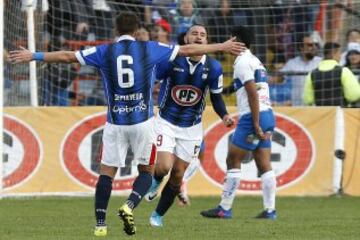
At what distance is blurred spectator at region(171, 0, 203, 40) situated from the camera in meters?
17.3

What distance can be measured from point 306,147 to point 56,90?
14.0ft

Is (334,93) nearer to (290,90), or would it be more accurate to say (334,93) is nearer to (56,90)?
(290,90)

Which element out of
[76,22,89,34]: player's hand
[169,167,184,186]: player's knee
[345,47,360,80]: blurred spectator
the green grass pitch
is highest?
[76,22,89,34]: player's hand

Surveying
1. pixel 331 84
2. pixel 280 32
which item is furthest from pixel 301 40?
pixel 331 84

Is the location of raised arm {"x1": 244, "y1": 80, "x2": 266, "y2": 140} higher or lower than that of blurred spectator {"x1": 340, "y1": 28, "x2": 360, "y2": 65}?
lower

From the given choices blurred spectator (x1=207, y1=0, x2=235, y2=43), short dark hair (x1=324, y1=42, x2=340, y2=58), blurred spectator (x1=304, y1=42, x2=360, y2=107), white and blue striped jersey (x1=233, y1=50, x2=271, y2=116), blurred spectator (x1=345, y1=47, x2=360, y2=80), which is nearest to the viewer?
white and blue striped jersey (x1=233, y1=50, x2=271, y2=116)

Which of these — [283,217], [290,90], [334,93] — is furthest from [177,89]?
[290,90]

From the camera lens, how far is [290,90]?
17.3m

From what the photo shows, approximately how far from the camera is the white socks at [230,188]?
39.3 ft

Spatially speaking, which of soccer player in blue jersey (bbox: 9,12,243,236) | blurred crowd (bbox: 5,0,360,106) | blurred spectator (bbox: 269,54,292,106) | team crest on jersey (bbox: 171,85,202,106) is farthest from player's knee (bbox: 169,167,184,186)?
blurred spectator (bbox: 269,54,292,106)

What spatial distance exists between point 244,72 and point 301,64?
6071mm

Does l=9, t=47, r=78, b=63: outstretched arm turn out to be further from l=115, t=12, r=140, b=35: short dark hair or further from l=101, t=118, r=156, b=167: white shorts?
l=101, t=118, r=156, b=167: white shorts

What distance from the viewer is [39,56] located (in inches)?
359

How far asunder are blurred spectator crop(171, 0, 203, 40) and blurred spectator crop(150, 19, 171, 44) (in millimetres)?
219
